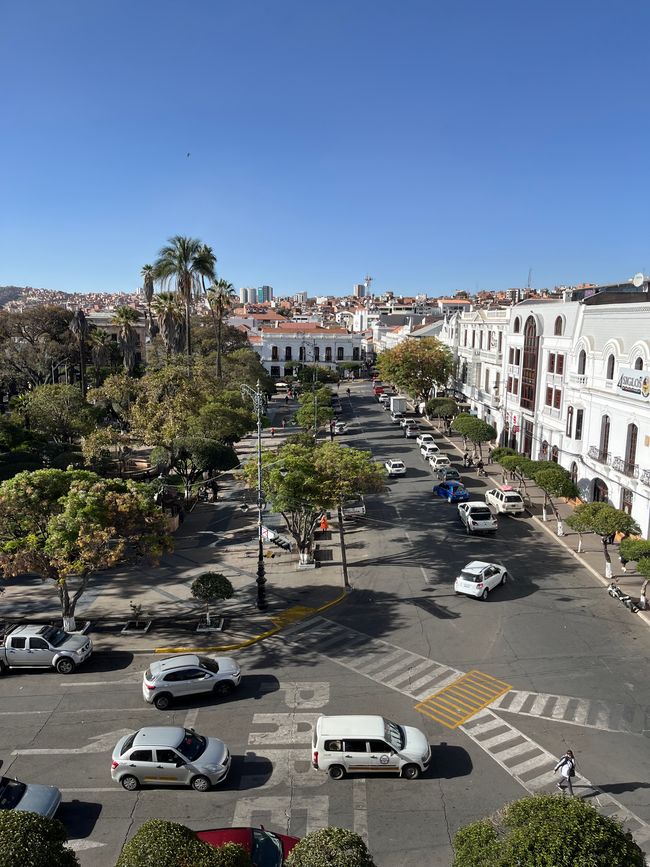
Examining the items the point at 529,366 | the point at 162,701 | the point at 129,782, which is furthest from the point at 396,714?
the point at 529,366

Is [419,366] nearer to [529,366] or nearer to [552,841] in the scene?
[529,366]

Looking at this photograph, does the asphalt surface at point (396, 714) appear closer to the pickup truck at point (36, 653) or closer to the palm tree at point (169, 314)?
the pickup truck at point (36, 653)

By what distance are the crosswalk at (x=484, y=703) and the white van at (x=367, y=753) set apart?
85.9 inches

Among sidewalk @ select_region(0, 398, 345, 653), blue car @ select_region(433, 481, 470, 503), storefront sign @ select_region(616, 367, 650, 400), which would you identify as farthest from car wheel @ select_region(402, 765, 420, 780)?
blue car @ select_region(433, 481, 470, 503)

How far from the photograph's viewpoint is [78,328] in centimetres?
5603

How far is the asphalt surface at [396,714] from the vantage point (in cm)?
1398

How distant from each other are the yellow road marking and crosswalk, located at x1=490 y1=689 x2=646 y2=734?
390mm

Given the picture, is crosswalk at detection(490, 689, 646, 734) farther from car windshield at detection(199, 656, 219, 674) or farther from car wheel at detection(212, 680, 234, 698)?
car windshield at detection(199, 656, 219, 674)

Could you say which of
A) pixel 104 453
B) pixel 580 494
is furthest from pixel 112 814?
pixel 580 494

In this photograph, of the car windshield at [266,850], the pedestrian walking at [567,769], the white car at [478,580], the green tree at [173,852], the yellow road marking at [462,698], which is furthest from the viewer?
the white car at [478,580]

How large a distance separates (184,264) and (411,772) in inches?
1668

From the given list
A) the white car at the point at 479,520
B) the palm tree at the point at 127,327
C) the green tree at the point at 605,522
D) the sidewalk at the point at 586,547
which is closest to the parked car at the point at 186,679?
the sidewalk at the point at 586,547

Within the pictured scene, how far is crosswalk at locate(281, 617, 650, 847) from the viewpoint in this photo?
14672mm

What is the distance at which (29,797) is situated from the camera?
13.7 metres
